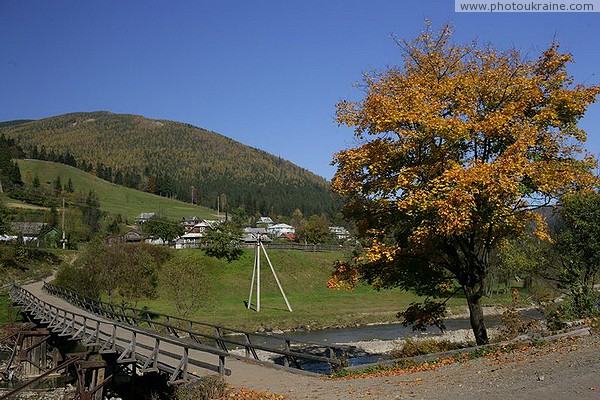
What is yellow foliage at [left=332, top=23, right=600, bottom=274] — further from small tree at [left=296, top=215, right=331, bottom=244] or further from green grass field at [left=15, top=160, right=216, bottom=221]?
green grass field at [left=15, top=160, right=216, bottom=221]

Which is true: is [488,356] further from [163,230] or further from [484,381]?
[163,230]

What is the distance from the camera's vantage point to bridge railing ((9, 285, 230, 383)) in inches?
589

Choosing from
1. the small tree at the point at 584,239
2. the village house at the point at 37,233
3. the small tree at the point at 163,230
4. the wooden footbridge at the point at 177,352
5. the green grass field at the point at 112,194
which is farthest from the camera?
the green grass field at the point at 112,194

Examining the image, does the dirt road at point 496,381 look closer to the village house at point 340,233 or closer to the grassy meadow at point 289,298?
the grassy meadow at point 289,298

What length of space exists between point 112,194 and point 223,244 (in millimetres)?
121631

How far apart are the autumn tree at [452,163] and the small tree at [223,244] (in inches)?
2143

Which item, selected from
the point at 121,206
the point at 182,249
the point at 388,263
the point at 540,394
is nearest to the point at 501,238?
the point at 388,263

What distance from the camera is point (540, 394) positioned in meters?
10.1

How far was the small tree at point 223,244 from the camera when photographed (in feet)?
237

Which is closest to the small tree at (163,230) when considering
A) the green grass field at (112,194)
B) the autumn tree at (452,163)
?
the green grass field at (112,194)

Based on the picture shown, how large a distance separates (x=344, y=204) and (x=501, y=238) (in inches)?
225

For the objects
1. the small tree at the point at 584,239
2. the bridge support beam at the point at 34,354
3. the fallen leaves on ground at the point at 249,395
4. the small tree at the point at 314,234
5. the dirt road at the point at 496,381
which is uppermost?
the small tree at the point at 314,234

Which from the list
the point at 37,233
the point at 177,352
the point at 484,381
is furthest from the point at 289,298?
the point at 37,233

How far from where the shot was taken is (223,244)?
237 ft
